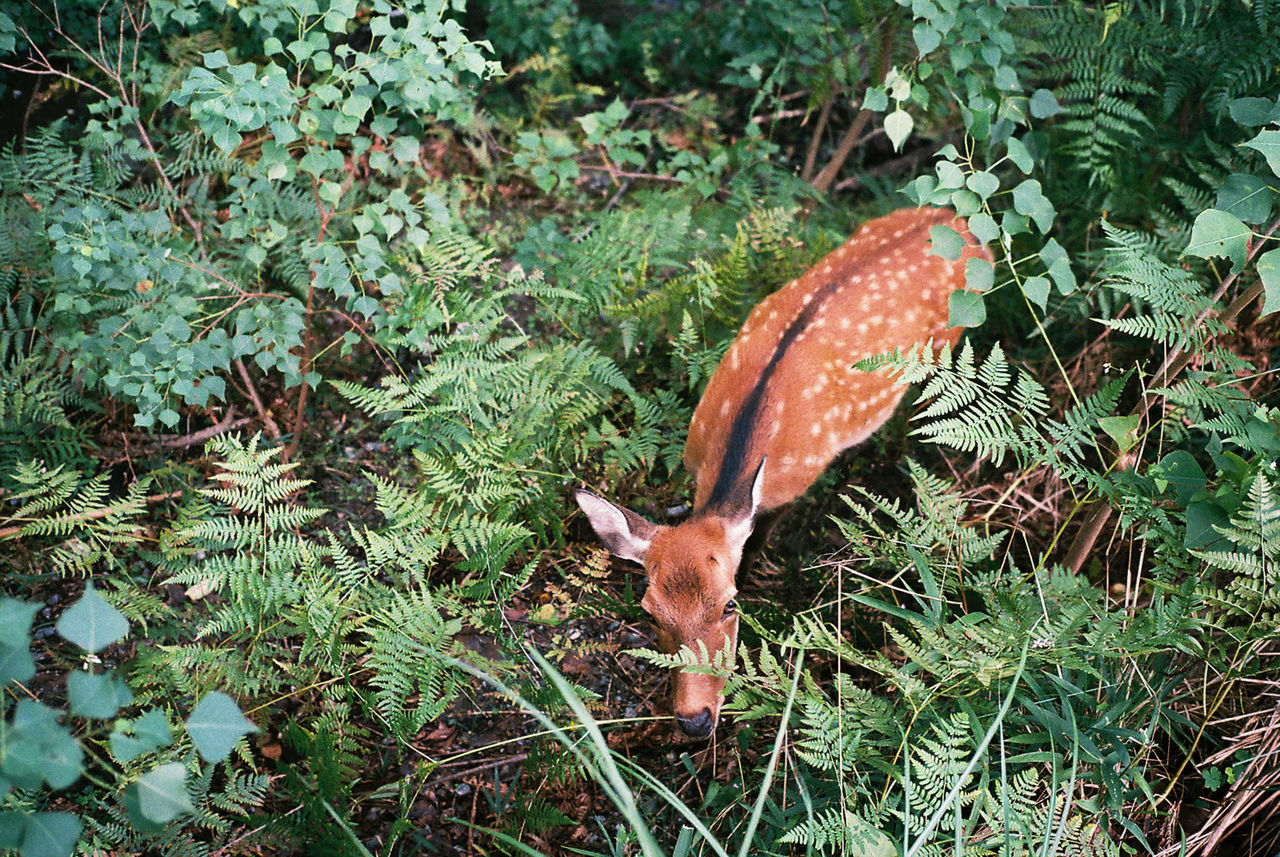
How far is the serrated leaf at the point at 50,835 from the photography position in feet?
4.99

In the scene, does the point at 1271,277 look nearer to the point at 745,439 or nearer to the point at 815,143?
the point at 745,439

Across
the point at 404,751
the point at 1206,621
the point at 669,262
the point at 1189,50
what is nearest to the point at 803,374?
the point at 669,262

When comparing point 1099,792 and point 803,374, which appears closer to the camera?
point 1099,792

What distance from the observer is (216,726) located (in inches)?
64.8

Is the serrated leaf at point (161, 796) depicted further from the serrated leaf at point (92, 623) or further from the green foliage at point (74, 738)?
the serrated leaf at point (92, 623)

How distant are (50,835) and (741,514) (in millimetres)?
2303

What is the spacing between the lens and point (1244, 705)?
9.05ft

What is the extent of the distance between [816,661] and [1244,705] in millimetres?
1380

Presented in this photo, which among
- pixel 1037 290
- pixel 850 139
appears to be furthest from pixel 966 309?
pixel 850 139

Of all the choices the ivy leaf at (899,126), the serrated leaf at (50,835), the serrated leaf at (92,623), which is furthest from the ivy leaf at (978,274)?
the serrated leaf at (50,835)

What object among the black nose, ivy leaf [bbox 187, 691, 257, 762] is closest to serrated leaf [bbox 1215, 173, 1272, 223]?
the black nose

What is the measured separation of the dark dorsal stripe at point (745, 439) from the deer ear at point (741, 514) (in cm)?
4

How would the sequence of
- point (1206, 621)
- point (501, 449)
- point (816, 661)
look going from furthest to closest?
point (501, 449) < point (816, 661) < point (1206, 621)

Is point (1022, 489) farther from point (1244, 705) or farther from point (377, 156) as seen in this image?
point (377, 156)
